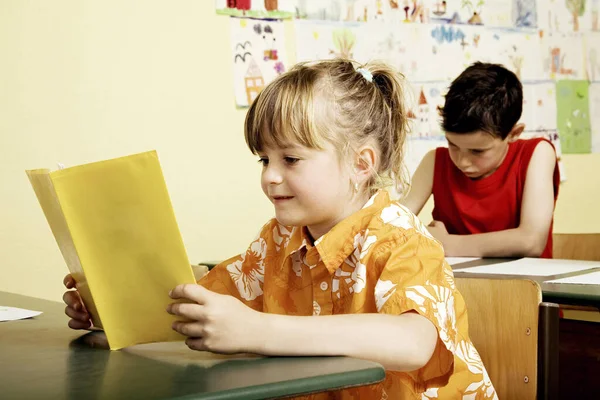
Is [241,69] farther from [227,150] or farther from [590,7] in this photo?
[590,7]

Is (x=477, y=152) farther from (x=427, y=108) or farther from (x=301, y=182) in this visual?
(x=301, y=182)

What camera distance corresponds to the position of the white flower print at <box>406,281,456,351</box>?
3.39ft

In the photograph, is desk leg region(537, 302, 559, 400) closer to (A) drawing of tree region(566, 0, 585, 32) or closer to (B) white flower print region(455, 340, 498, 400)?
(B) white flower print region(455, 340, 498, 400)

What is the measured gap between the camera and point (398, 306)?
103 centimetres

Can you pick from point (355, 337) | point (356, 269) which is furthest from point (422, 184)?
point (355, 337)

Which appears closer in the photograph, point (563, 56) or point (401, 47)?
point (401, 47)

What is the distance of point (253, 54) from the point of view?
3.00 metres

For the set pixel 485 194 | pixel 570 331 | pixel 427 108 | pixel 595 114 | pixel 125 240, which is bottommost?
pixel 570 331

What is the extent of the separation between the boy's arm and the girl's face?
1592 mm

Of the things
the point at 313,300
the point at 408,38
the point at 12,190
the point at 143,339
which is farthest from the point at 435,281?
the point at 408,38

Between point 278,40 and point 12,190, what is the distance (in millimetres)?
1092

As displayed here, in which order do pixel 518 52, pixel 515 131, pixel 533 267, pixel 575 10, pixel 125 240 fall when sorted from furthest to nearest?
pixel 575 10 → pixel 518 52 → pixel 515 131 → pixel 533 267 → pixel 125 240

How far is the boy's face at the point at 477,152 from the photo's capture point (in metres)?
2.40

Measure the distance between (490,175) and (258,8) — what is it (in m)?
1.03
